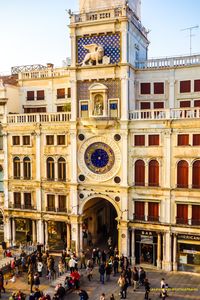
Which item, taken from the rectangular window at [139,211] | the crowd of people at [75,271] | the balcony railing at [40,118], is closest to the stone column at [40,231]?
the crowd of people at [75,271]

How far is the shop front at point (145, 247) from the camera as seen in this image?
3338 centimetres

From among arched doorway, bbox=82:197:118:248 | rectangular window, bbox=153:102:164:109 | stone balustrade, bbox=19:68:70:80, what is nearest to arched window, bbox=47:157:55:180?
arched doorway, bbox=82:197:118:248

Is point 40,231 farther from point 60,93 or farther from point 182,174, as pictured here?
point 182,174

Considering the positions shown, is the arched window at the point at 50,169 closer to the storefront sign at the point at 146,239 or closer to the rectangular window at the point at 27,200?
the rectangular window at the point at 27,200

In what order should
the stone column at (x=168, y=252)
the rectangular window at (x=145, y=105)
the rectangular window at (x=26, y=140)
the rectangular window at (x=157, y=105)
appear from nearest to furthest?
the stone column at (x=168, y=252) < the rectangular window at (x=157, y=105) < the rectangular window at (x=145, y=105) < the rectangular window at (x=26, y=140)

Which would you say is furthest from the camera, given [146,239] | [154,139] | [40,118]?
[40,118]

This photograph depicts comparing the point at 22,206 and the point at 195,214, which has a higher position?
the point at 195,214

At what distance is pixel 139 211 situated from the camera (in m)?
33.7

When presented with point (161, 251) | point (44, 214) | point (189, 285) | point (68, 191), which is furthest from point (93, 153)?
point (189, 285)

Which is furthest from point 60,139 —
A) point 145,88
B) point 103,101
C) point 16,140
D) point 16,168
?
point 145,88

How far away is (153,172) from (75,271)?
37.9 ft

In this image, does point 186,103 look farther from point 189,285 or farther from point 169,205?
point 189,285

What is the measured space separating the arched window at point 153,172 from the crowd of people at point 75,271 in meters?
7.71

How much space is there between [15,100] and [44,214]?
13948 mm
